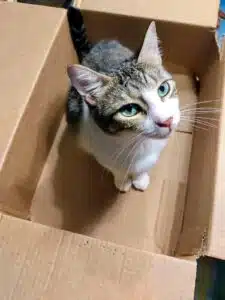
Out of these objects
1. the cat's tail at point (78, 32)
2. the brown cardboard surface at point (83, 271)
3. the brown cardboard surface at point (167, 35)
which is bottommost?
the brown cardboard surface at point (83, 271)

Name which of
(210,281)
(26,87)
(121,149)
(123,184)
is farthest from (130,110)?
(210,281)

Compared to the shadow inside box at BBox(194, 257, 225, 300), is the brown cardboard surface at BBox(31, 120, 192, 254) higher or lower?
higher

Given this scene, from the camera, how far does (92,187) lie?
1.12m

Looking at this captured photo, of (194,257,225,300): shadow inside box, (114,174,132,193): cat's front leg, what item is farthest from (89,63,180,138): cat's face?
(194,257,225,300): shadow inside box

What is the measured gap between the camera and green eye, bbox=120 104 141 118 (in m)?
0.73

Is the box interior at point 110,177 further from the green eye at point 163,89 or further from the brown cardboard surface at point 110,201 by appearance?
the green eye at point 163,89

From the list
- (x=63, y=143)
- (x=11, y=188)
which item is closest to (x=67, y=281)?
(x=11, y=188)

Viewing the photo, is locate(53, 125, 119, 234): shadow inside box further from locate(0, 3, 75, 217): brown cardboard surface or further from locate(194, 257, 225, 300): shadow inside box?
locate(194, 257, 225, 300): shadow inside box

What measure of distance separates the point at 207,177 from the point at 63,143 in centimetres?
49

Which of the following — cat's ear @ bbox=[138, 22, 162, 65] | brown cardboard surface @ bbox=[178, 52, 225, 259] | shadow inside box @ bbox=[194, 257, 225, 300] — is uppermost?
cat's ear @ bbox=[138, 22, 162, 65]

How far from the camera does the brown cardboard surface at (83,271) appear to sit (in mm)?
654

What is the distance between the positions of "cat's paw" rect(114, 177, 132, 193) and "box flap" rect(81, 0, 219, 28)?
0.42m

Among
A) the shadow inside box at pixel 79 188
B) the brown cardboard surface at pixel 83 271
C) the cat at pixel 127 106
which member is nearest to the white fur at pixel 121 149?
the cat at pixel 127 106

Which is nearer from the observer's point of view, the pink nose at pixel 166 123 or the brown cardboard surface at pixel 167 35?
the pink nose at pixel 166 123
